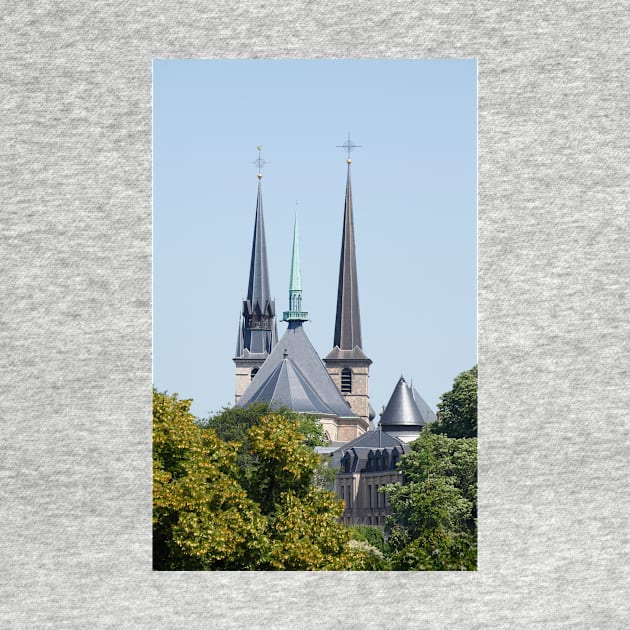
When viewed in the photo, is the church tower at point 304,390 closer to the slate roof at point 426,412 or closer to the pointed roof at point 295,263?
the slate roof at point 426,412

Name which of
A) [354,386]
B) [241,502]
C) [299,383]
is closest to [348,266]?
[241,502]

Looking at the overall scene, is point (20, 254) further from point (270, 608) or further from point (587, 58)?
point (587, 58)

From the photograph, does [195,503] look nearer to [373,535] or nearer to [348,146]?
[348,146]

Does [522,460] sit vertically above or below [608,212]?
below

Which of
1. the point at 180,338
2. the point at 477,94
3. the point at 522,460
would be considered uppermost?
the point at 477,94

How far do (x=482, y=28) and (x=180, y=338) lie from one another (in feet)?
14.4

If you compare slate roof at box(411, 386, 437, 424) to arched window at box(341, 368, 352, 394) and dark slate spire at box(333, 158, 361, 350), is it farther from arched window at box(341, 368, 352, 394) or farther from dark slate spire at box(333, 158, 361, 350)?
dark slate spire at box(333, 158, 361, 350)

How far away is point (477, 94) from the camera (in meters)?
7.95

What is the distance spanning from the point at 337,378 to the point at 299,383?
628 centimetres

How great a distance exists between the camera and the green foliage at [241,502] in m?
11.9

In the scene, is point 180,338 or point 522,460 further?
point 180,338

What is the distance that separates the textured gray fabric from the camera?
765 cm

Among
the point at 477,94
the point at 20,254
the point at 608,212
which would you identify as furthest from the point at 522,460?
the point at 20,254

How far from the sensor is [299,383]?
3453cm
